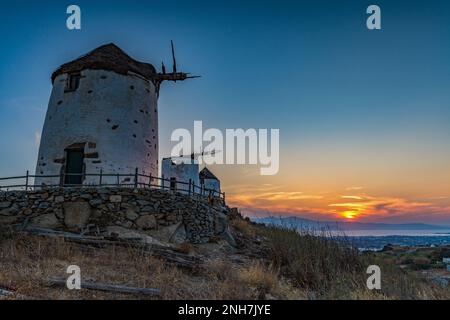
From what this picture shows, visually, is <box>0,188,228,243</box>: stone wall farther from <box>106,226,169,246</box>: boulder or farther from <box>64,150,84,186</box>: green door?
<box>64,150,84,186</box>: green door

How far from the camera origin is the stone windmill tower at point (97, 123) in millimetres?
16469

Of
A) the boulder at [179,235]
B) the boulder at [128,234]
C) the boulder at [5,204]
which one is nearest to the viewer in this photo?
the boulder at [128,234]

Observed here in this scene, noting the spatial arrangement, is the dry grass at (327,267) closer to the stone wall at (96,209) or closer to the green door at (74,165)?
the stone wall at (96,209)

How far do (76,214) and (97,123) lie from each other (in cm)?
503

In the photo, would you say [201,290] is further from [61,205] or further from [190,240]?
[61,205]

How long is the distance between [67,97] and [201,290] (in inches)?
556

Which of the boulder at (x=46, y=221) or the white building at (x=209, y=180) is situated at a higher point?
the white building at (x=209, y=180)

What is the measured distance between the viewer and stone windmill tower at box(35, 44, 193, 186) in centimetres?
1647

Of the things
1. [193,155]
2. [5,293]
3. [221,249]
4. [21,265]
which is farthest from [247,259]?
[193,155]

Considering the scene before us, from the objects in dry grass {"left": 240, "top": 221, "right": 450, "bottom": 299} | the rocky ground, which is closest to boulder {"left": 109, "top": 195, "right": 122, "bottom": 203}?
the rocky ground

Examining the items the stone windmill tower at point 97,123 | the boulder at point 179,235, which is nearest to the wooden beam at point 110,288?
the boulder at point 179,235

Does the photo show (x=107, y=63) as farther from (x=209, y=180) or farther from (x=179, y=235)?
(x=209, y=180)

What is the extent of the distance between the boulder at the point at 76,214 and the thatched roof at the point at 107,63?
735cm

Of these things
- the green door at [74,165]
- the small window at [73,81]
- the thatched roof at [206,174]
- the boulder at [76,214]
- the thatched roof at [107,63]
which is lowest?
the boulder at [76,214]
